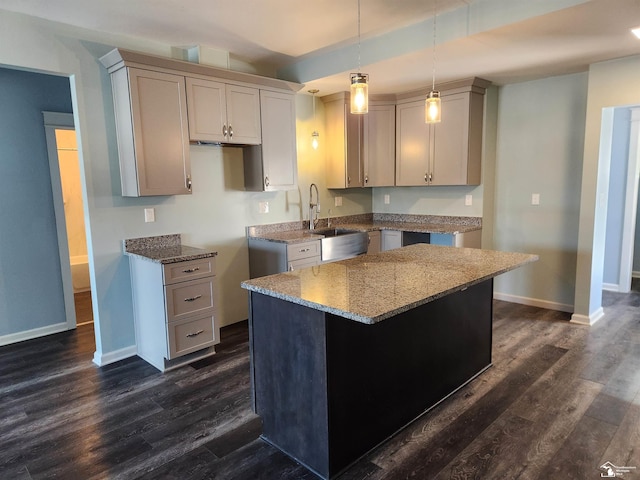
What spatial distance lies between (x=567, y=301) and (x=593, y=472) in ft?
8.78

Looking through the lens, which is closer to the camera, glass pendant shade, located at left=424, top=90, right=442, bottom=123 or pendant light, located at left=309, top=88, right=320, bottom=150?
glass pendant shade, located at left=424, top=90, right=442, bottom=123

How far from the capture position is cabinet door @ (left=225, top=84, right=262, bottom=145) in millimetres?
3535

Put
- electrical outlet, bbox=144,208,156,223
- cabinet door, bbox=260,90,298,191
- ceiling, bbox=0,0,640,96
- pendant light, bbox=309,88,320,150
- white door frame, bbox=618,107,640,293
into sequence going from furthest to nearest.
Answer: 1. white door frame, bbox=618,107,640,293
2. pendant light, bbox=309,88,320,150
3. cabinet door, bbox=260,90,298,191
4. electrical outlet, bbox=144,208,156,223
5. ceiling, bbox=0,0,640,96

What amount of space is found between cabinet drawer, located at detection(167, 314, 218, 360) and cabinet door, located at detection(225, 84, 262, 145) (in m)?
1.55

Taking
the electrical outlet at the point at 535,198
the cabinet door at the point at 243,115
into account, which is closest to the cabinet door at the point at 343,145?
the cabinet door at the point at 243,115

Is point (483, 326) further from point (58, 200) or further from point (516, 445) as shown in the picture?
point (58, 200)

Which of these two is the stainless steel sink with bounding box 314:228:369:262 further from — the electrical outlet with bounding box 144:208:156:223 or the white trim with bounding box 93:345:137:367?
the white trim with bounding box 93:345:137:367

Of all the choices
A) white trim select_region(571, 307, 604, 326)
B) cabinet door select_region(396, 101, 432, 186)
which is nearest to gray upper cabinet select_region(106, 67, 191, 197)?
cabinet door select_region(396, 101, 432, 186)

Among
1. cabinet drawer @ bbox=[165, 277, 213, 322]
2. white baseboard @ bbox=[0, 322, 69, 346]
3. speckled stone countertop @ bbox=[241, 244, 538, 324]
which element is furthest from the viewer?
white baseboard @ bbox=[0, 322, 69, 346]

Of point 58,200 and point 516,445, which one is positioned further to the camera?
point 58,200

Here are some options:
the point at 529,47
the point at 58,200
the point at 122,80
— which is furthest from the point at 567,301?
the point at 58,200

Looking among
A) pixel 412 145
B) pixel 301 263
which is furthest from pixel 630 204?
pixel 301 263

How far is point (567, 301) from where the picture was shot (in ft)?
13.9

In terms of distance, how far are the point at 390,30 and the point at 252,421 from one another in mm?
2945
